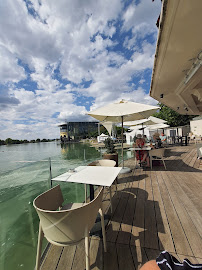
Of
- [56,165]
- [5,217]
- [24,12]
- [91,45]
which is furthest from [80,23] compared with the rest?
[5,217]

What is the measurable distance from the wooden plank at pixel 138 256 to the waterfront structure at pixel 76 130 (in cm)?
5309

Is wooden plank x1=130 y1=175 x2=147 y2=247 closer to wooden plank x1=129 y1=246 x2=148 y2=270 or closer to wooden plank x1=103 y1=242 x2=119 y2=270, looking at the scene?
wooden plank x1=129 y1=246 x2=148 y2=270

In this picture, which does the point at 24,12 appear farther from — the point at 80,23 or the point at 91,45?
the point at 91,45

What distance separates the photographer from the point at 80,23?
4332 mm

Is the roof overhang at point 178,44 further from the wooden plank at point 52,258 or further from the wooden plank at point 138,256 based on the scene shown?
the wooden plank at point 52,258

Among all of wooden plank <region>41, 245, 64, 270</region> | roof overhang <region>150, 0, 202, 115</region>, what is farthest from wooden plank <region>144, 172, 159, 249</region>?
roof overhang <region>150, 0, 202, 115</region>

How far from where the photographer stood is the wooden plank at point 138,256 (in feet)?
3.63

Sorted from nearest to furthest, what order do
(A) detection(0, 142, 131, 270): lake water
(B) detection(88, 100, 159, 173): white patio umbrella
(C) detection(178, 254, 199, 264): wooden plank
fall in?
(C) detection(178, 254, 199, 264): wooden plank, (A) detection(0, 142, 131, 270): lake water, (B) detection(88, 100, 159, 173): white patio umbrella

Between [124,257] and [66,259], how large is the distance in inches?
22.8

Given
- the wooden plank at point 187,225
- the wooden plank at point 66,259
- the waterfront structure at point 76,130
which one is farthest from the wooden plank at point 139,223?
the waterfront structure at point 76,130

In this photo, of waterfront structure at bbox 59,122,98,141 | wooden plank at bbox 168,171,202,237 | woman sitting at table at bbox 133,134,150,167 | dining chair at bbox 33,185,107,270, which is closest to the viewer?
dining chair at bbox 33,185,107,270

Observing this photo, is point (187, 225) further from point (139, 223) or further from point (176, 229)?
point (139, 223)

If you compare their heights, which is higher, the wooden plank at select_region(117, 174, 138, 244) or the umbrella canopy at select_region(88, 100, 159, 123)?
the umbrella canopy at select_region(88, 100, 159, 123)

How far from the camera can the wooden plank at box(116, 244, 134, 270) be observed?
3.63 feet
